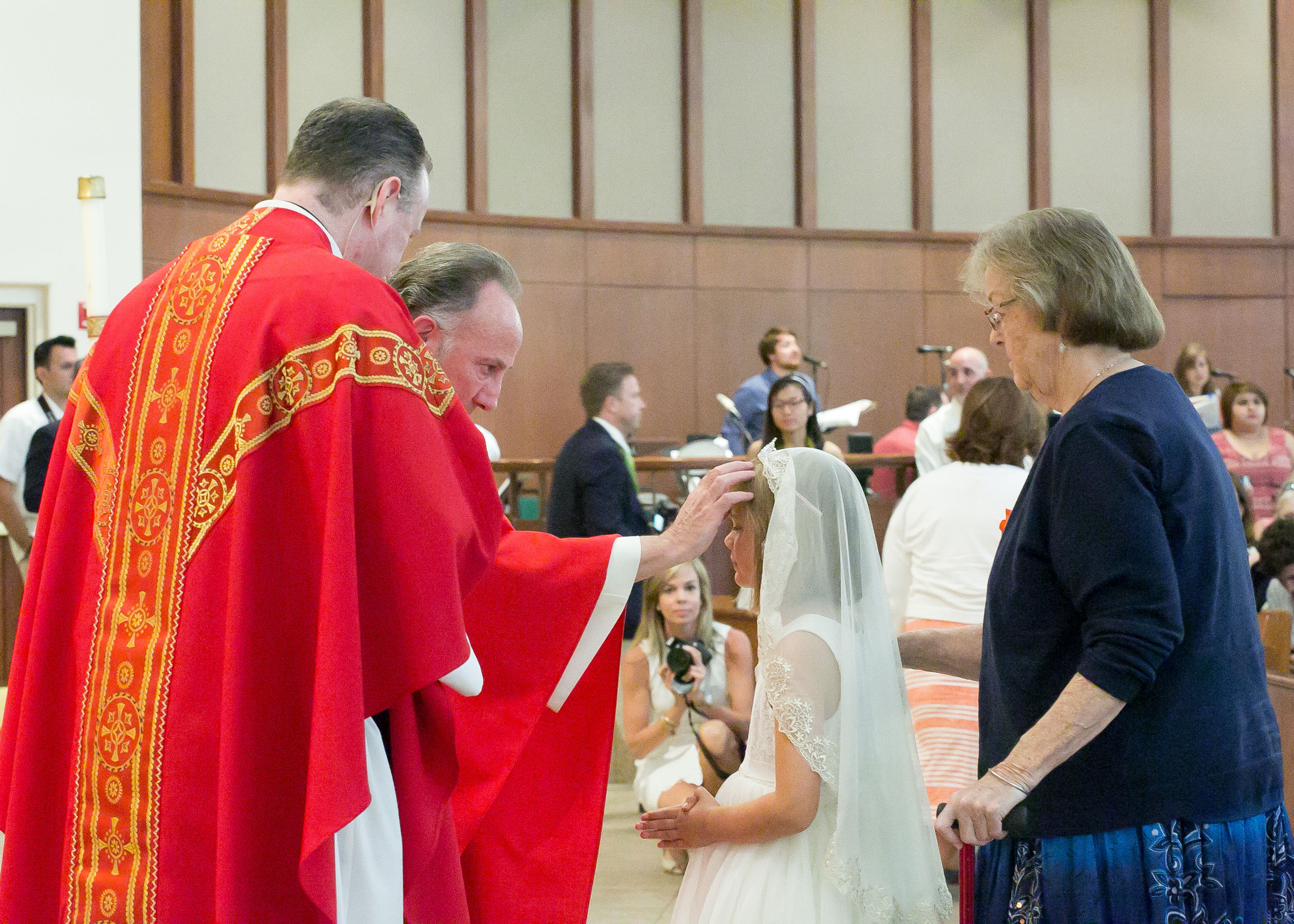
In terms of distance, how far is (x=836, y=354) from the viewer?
10805 millimetres

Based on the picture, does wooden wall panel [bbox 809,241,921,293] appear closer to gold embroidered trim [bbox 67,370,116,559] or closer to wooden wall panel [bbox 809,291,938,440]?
wooden wall panel [bbox 809,291,938,440]

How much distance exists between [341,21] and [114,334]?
8.09m

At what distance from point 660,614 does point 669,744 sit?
0.49 m

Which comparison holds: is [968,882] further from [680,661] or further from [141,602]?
[680,661]

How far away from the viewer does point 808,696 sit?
91.7 inches

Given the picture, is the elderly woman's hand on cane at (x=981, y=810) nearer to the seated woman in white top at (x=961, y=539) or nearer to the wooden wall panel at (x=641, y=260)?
the seated woman in white top at (x=961, y=539)

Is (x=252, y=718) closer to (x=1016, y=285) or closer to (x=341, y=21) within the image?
(x=1016, y=285)

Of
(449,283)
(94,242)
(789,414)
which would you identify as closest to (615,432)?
(789,414)

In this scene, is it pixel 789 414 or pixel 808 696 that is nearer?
pixel 808 696

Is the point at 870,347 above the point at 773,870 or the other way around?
above

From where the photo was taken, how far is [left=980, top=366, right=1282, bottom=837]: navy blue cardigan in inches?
65.7

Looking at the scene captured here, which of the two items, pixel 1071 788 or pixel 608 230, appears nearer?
pixel 1071 788

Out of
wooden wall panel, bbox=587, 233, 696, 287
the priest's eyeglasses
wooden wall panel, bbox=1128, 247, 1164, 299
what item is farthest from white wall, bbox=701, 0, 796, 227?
the priest's eyeglasses

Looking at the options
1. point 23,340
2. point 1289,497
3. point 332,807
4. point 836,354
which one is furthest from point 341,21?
point 332,807
